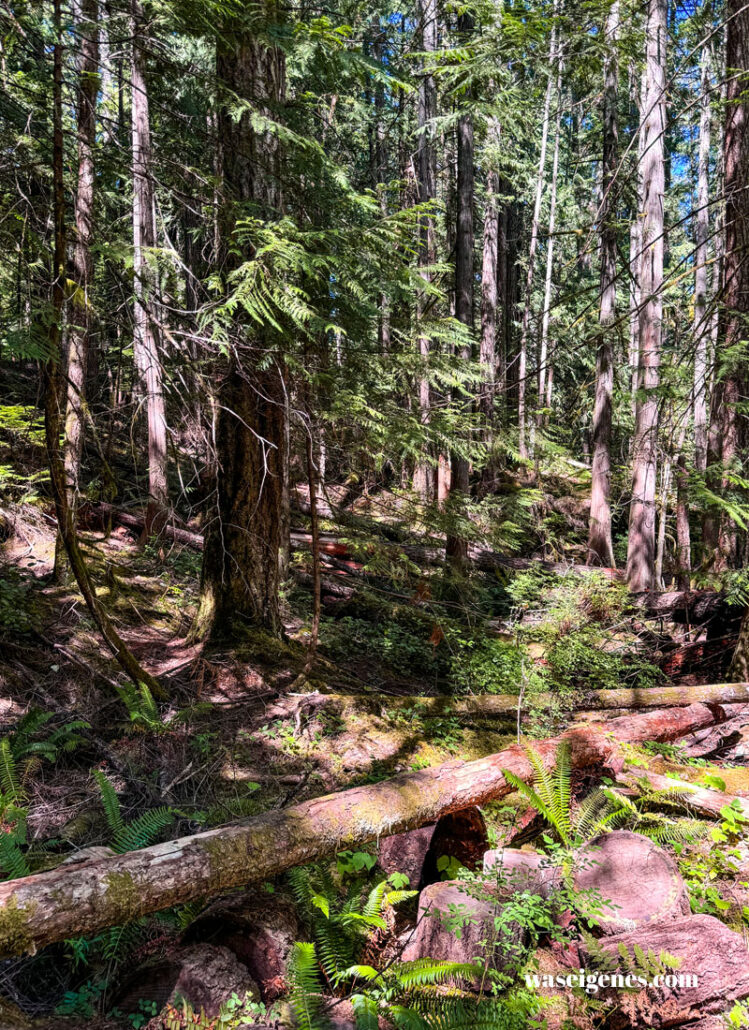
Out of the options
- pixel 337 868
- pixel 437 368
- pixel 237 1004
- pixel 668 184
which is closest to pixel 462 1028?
pixel 237 1004

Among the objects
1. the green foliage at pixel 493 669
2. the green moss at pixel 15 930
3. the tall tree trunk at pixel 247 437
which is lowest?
the green foliage at pixel 493 669

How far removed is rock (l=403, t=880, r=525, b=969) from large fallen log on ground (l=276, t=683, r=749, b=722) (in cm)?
270

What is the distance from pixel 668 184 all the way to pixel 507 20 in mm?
32653

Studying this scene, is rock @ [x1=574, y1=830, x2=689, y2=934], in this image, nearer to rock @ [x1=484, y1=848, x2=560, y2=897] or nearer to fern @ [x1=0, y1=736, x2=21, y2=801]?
rock @ [x1=484, y1=848, x2=560, y2=897]

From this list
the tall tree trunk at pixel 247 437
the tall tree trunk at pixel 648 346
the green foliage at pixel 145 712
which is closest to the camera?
the green foliage at pixel 145 712

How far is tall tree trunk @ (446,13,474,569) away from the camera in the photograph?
991 centimetres

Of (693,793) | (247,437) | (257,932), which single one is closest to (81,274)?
(247,437)

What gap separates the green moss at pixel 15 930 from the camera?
2150 millimetres

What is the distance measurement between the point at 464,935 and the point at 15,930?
1.97m

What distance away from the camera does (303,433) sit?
6.06m

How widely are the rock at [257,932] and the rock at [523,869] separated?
1.12m

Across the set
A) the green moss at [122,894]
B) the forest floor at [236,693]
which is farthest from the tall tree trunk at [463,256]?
the green moss at [122,894]

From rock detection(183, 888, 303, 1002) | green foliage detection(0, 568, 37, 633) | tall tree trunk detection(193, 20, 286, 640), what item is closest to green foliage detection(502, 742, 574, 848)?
rock detection(183, 888, 303, 1002)

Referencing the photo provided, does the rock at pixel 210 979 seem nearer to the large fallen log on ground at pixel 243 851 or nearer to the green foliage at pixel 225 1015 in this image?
the green foliage at pixel 225 1015
